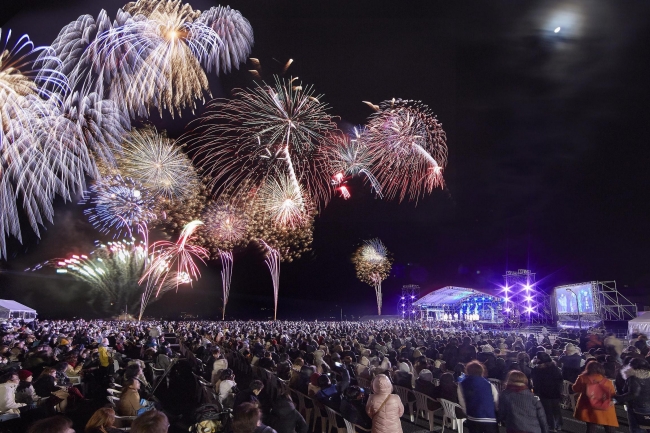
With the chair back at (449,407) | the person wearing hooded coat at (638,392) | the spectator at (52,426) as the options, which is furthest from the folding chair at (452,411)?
the spectator at (52,426)

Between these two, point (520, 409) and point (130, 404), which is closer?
point (520, 409)

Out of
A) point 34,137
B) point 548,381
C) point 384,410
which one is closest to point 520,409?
point 384,410

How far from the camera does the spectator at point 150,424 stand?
3.44m

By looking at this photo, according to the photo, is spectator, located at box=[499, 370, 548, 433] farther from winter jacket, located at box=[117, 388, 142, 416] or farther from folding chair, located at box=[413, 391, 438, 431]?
winter jacket, located at box=[117, 388, 142, 416]

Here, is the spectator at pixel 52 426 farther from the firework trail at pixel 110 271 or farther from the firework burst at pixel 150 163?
the firework trail at pixel 110 271

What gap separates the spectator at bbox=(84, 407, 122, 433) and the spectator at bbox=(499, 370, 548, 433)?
149 inches

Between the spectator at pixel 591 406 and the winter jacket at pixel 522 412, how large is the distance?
4.33 ft

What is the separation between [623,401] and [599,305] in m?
24.4

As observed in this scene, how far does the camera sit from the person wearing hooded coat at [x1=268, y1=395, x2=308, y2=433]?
5.13 m

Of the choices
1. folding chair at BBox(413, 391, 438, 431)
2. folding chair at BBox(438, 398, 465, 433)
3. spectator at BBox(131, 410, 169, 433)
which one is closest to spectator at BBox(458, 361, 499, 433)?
folding chair at BBox(438, 398, 465, 433)

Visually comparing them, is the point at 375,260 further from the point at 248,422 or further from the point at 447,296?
the point at 248,422

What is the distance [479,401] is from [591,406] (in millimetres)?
1638

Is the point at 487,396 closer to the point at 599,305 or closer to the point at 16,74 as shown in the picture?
the point at 16,74

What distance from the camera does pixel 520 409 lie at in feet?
15.4
